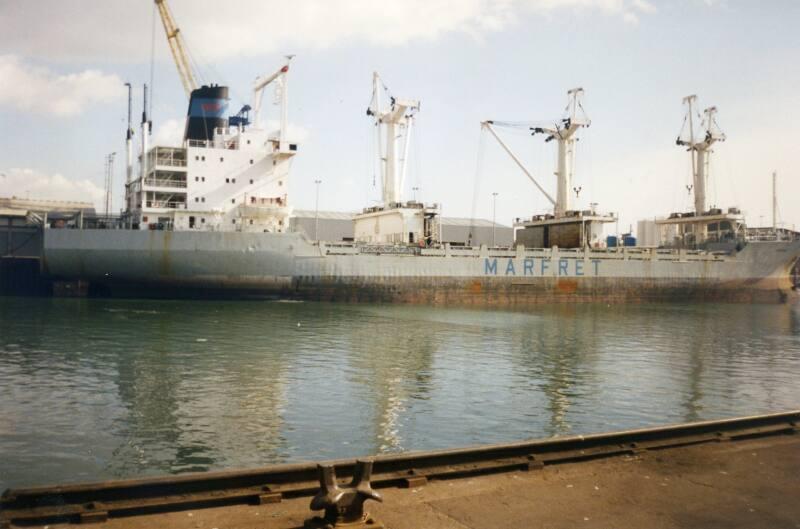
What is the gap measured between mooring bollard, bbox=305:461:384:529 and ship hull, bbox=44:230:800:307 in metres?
31.0

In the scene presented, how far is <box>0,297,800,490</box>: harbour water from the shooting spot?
945cm

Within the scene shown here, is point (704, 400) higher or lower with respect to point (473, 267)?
lower

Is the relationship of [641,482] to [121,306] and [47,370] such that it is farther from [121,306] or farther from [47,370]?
[121,306]

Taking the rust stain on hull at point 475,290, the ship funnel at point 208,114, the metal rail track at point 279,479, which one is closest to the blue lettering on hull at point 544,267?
the rust stain on hull at point 475,290

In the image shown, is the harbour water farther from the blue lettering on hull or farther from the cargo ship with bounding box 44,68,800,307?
the blue lettering on hull

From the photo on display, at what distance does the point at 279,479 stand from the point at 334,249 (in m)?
32.3

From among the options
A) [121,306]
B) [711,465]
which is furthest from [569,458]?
[121,306]

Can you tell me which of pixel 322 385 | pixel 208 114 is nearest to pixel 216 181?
pixel 208 114

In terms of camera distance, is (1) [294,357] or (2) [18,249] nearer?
(1) [294,357]

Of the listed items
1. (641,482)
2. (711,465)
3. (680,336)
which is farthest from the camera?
(680,336)

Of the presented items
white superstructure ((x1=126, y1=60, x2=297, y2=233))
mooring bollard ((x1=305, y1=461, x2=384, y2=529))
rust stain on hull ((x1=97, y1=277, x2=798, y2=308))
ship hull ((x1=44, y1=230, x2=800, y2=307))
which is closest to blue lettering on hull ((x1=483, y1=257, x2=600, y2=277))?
ship hull ((x1=44, y1=230, x2=800, y2=307))

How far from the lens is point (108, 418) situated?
35.6 feet

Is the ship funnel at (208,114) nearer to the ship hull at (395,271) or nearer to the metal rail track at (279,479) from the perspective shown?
the ship hull at (395,271)

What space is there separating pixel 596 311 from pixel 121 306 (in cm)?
2628
